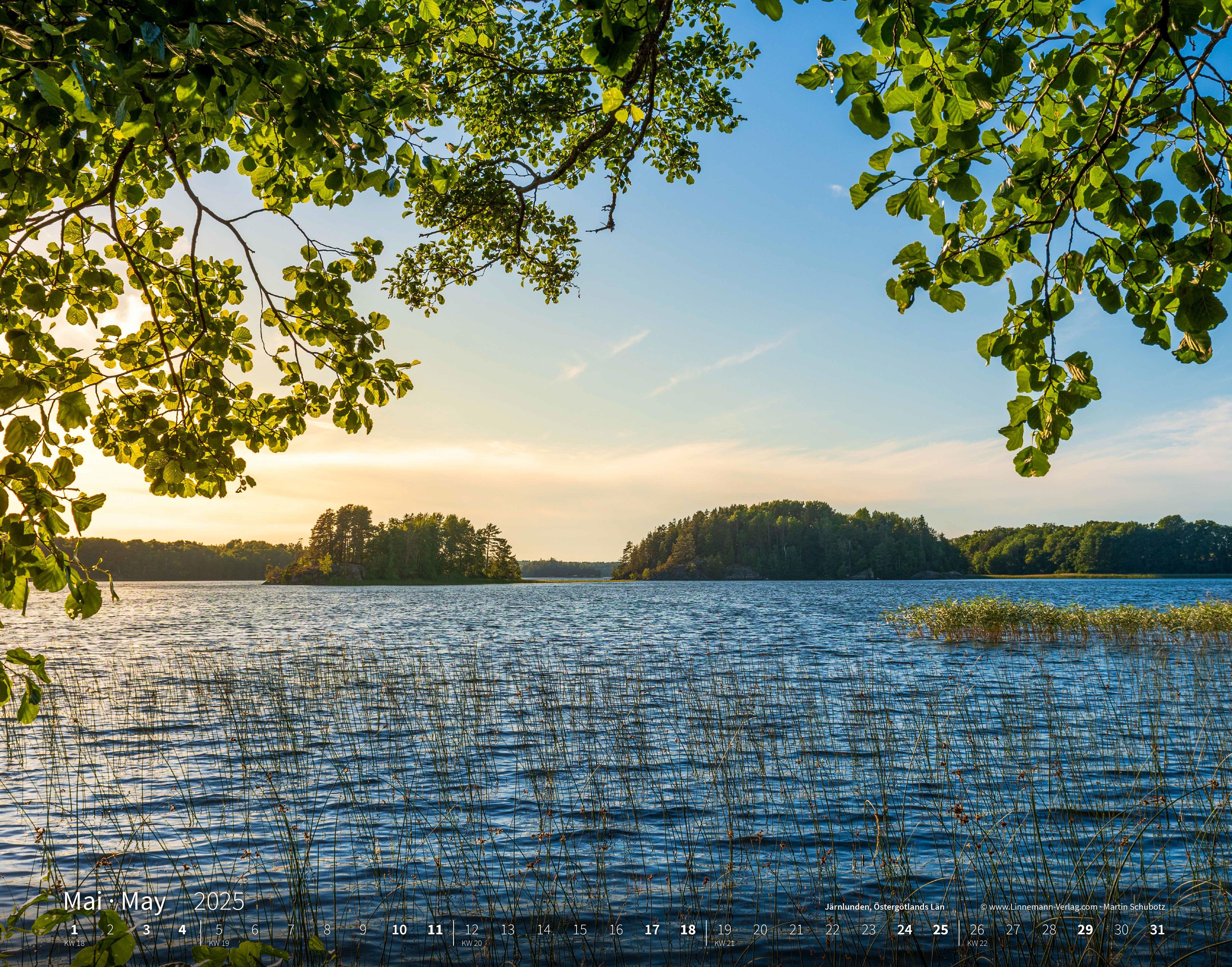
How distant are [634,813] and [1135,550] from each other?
17904cm

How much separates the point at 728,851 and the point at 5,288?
7.95m

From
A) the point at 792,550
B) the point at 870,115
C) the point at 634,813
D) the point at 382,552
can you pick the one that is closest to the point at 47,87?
the point at 870,115

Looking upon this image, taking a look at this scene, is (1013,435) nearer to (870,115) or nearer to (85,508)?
(870,115)

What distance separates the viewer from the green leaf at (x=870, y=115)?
2.74m

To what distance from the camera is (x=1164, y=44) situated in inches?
125

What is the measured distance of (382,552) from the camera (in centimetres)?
14700

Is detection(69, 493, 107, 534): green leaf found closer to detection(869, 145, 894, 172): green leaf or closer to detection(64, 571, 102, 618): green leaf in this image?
detection(64, 571, 102, 618): green leaf

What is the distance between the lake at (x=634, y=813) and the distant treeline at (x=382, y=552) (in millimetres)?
130208

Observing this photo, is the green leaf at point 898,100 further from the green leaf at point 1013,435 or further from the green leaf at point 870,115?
the green leaf at point 1013,435

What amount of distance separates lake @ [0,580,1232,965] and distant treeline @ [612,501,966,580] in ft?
504

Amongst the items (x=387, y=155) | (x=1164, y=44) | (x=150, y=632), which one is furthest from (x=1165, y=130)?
(x=150, y=632)

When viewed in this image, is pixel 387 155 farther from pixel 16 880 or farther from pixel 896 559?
pixel 896 559

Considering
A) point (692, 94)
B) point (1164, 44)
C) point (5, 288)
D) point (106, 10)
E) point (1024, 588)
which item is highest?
point (692, 94)

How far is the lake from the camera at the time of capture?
6.36 metres
